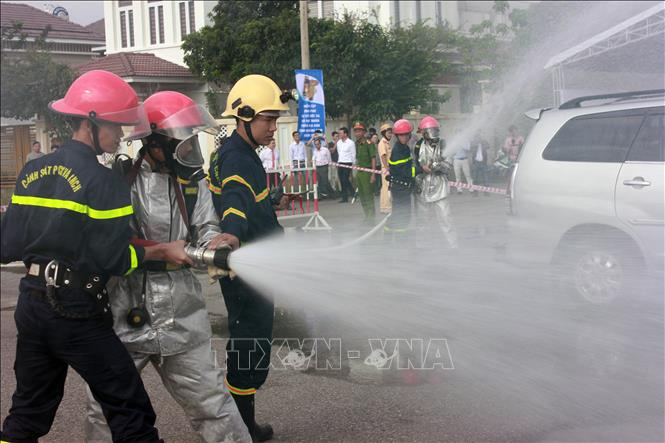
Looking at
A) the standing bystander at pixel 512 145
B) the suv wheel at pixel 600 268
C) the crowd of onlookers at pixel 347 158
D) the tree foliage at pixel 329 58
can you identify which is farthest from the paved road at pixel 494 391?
the tree foliage at pixel 329 58

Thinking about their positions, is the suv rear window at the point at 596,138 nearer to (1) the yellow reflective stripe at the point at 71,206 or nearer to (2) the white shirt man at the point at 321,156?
(1) the yellow reflective stripe at the point at 71,206

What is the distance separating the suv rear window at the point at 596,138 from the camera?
6957 mm

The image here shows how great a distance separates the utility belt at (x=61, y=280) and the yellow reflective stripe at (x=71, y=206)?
9.0 inches

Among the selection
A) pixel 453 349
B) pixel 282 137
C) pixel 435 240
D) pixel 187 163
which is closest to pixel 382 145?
pixel 435 240

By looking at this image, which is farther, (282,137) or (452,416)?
(282,137)

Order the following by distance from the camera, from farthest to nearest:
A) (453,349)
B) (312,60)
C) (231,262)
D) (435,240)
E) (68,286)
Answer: (312,60) → (435,240) → (453,349) → (231,262) → (68,286)

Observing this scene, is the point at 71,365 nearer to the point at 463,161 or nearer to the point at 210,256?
the point at 210,256

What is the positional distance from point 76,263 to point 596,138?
5.14 m

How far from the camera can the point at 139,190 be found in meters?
3.71

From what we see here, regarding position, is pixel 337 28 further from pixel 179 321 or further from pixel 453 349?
pixel 179 321

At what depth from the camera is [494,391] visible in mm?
5312

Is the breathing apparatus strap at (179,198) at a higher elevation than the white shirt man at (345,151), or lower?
lower

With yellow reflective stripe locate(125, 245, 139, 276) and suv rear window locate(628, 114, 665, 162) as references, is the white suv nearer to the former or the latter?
suv rear window locate(628, 114, 665, 162)

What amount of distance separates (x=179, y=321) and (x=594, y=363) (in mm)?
3155
